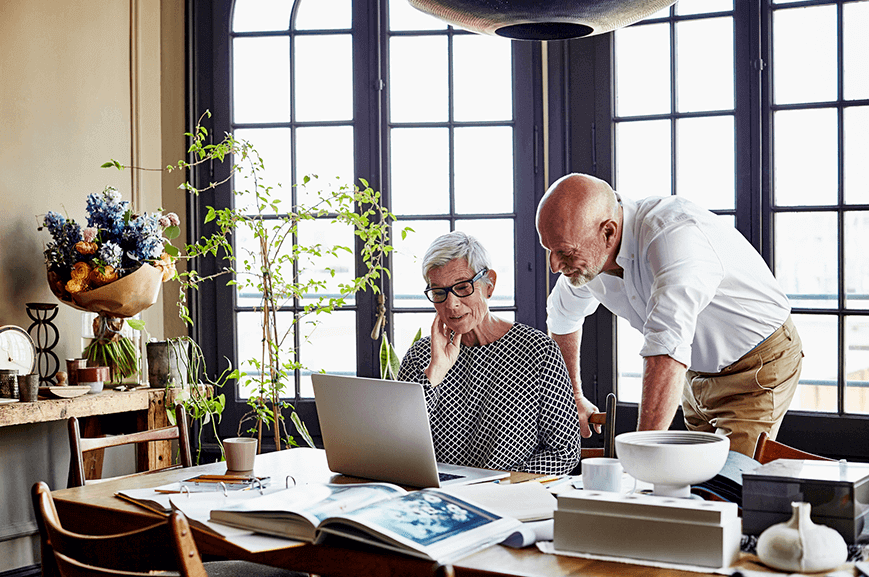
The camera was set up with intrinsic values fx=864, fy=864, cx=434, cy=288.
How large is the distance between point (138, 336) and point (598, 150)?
7.32 feet

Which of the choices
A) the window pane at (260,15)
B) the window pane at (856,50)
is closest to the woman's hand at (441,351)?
the window pane at (856,50)

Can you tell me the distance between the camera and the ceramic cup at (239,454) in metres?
2.14

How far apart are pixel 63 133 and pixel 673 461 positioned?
322 cm

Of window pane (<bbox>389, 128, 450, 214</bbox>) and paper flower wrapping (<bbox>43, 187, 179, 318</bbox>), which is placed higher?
window pane (<bbox>389, 128, 450, 214</bbox>)

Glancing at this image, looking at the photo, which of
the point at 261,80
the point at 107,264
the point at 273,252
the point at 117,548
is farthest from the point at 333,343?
→ the point at 117,548

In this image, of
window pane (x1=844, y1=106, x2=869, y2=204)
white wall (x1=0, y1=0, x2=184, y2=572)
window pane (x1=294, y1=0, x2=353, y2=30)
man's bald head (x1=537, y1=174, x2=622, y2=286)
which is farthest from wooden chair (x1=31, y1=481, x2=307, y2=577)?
window pane (x1=844, y1=106, x2=869, y2=204)

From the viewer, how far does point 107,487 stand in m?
2.04

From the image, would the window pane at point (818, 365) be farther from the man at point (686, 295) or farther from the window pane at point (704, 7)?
the window pane at point (704, 7)

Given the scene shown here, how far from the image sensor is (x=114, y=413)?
3.62 metres

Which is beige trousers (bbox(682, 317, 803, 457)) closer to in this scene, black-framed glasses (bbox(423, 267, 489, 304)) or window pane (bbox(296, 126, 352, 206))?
black-framed glasses (bbox(423, 267, 489, 304))

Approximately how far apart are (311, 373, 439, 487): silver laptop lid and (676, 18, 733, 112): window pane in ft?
8.48

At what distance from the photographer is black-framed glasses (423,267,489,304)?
2.54 metres

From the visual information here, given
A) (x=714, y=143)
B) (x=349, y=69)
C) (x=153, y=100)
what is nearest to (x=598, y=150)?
(x=714, y=143)

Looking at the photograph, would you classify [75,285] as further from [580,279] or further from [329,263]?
[580,279]
